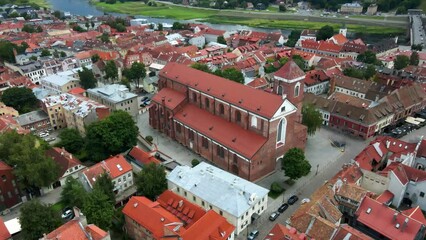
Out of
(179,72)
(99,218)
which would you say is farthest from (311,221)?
(179,72)

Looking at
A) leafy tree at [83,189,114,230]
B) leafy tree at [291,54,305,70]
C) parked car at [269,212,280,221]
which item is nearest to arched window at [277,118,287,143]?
parked car at [269,212,280,221]

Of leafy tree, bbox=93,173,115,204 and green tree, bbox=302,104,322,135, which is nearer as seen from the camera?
leafy tree, bbox=93,173,115,204

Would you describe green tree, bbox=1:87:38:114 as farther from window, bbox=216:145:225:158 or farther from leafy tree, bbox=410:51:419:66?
leafy tree, bbox=410:51:419:66

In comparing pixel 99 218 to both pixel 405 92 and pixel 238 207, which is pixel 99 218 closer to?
pixel 238 207

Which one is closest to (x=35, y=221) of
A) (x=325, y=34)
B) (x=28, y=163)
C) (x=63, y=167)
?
(x=28, y=163)

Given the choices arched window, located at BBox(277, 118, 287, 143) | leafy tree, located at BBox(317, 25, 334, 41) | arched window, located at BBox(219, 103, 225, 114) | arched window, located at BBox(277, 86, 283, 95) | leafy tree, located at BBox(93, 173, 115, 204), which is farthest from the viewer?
leafy tree, located at BBox(317, 25, 334, 41)

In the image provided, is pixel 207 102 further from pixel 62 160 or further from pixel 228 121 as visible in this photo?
pixel 62 160

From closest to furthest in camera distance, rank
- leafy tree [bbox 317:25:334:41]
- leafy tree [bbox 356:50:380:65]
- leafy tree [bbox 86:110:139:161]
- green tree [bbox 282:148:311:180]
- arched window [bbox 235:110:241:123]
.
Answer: green tree [bbox 282:148:311:180]
arched window [bbox 235:110:241:123]
leafy tree [bbox 86:110:139:161]
leafy tree [bbox 356:50:380:65]
leafy tree [bbox 317:25:334:41]
